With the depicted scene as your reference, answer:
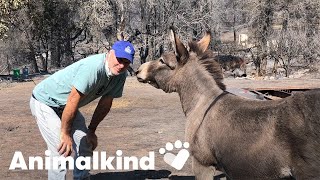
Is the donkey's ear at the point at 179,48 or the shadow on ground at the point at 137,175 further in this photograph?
the shadow on ground at the point at 137,175

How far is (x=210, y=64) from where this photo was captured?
4.60 metres

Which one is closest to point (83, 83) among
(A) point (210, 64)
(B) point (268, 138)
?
(A) point (210, 64)

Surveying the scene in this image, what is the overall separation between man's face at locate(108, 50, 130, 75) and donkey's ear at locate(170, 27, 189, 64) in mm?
597

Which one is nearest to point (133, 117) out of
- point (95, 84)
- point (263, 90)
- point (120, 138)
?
point (120, 138)

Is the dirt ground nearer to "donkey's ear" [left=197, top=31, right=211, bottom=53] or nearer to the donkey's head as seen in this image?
the donkey's head

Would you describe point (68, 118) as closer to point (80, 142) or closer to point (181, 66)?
point (80, 142)

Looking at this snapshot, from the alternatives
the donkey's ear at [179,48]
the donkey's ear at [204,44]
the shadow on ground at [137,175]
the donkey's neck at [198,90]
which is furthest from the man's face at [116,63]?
the shadow on ground at [137,175]

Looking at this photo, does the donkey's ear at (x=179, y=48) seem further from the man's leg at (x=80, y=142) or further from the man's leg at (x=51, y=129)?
the man's leg at (x=51, y=129)

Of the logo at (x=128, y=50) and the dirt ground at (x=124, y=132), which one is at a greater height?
the logo at (x=128, y=50)

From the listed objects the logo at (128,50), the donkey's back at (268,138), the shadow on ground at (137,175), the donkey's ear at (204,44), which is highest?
the logo at (128,50)

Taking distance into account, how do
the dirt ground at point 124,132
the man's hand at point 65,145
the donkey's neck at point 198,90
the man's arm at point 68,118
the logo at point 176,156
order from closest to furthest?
1. the man's arm at point 68,118
2. the man's hand at point 65,145
3. the donkey's neck at point 198,90
4. the dirt ground at point 124,132
5. the logo at point 176,156

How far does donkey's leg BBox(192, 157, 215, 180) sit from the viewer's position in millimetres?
4141

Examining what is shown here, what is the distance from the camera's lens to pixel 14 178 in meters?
6.19

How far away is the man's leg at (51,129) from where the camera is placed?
4.48 metres
